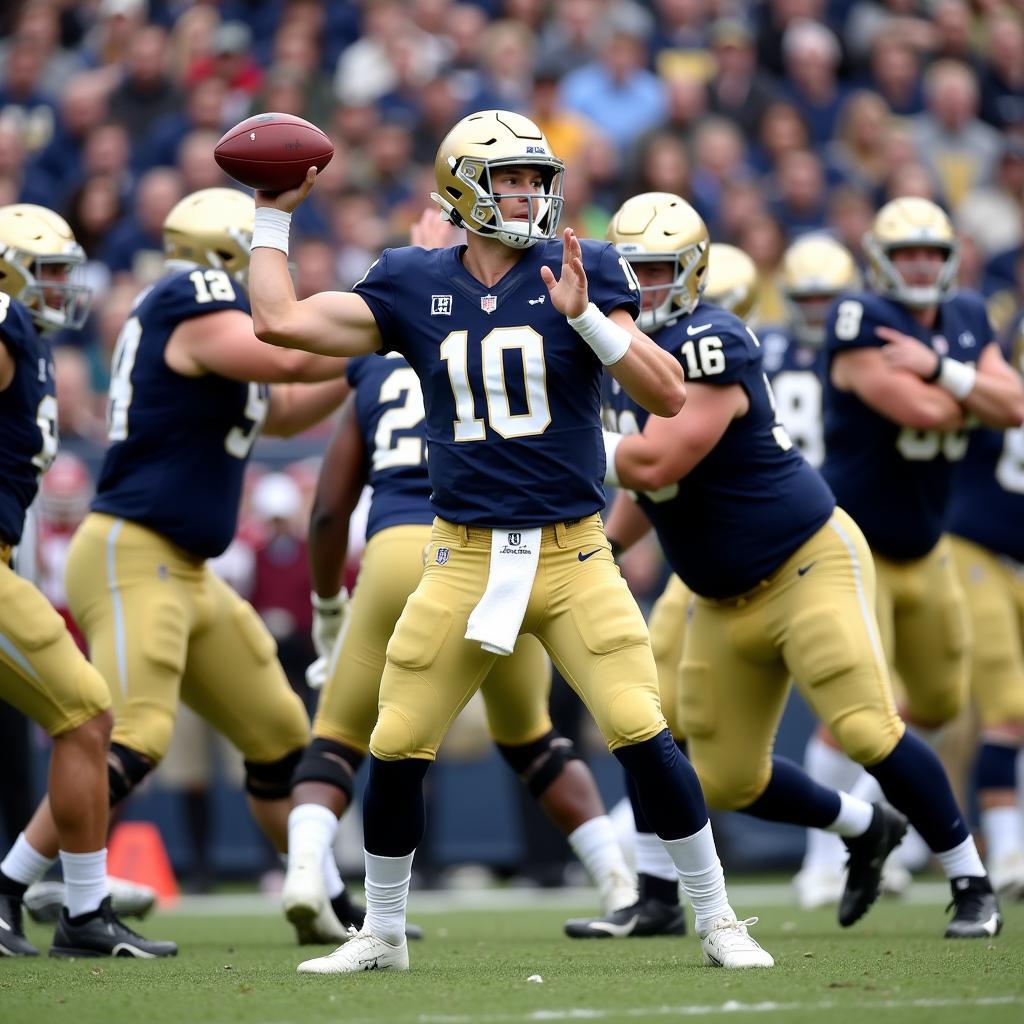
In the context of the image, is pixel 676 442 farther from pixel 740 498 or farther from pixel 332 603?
pixel 332 603

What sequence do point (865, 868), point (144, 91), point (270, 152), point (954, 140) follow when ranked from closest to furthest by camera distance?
point (270, 152), point (865, 868), point (144, 91), point (954, 140)

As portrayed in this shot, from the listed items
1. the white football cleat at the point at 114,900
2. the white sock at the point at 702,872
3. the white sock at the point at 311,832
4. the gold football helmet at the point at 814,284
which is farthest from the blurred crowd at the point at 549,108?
the white sock at the point at 702,872

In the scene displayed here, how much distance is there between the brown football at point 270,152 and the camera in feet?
15.2

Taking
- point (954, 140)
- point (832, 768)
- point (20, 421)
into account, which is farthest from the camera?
point (954, 140)

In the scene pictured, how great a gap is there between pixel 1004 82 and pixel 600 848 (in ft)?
27.8

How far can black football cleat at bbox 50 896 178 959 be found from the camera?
215 inches

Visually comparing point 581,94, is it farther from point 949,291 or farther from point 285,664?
point 949,291

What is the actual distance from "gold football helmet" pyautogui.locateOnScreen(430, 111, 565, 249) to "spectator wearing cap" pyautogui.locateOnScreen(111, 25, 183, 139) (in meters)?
8.13

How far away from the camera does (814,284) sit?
7.65 meters

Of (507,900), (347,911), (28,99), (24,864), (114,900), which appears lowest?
(507,900)

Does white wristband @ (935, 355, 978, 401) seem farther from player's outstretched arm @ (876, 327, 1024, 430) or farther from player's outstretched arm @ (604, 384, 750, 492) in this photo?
player's outstretched arm @ (604, 384, 750, 492)

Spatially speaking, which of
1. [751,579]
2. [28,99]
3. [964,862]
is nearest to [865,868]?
[964,862]

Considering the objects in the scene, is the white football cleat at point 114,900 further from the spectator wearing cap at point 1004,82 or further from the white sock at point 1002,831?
the spectator wearing cap at point 1004,82

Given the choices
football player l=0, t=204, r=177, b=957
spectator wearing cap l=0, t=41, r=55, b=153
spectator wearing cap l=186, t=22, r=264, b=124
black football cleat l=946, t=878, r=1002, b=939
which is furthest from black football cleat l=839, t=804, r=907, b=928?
spectator wearing cap l=0, t=41, r=55, b=153
